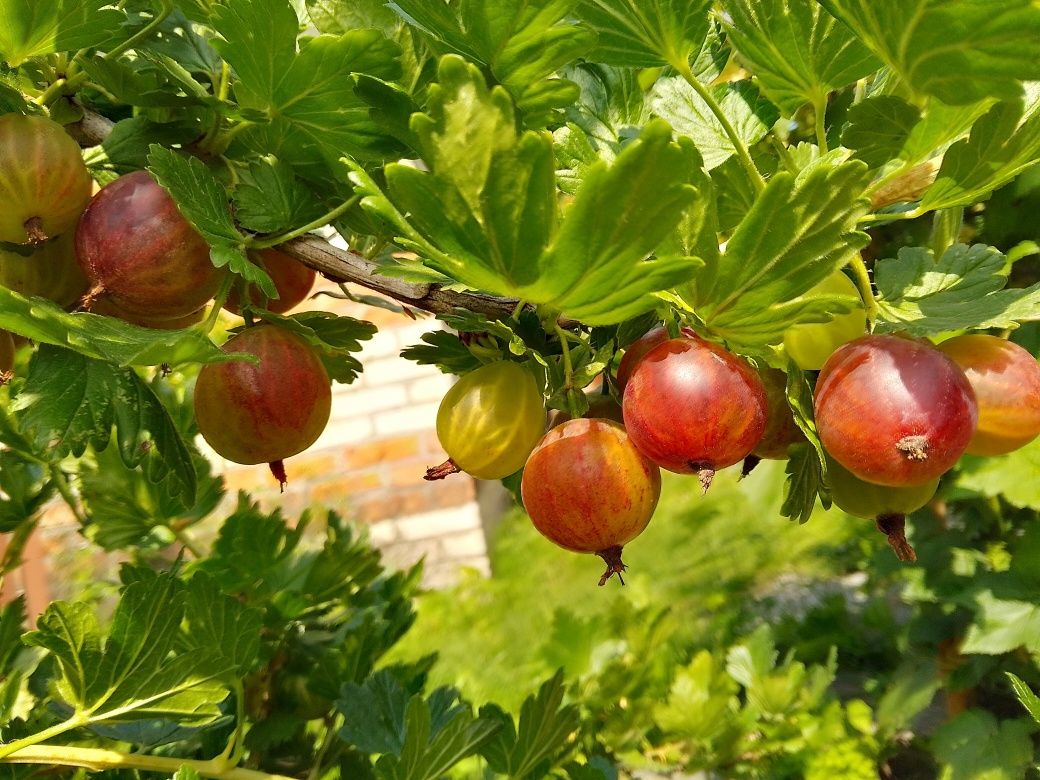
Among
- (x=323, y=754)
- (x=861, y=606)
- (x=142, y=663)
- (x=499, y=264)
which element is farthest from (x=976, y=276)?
(x=861, y=606)

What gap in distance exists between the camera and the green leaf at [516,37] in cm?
30

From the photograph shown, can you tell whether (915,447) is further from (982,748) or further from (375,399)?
(375,399)

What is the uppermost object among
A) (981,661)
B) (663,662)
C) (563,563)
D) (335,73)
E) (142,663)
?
(335,73)

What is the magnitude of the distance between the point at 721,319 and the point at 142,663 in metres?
0.36

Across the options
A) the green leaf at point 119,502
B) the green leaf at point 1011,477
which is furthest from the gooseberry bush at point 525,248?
the green leaf at point 1011,477

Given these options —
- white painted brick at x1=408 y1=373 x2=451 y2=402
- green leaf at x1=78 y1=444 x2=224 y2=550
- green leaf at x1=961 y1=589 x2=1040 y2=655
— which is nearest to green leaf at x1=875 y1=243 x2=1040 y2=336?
green leaf at x1=78 y1=444 x2=224 y2=550

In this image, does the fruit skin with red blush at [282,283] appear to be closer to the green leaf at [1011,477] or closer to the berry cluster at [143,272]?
the berry cluster at [143,272]

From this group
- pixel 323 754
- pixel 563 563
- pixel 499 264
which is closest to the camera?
pixel 499 264

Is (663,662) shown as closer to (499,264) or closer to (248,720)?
(248,720)

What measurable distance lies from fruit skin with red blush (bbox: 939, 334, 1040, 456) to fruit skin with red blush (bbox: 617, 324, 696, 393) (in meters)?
0.12

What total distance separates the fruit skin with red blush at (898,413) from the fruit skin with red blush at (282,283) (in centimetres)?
28

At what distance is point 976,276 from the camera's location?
0.34 meters

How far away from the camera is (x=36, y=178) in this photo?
362 millimetres

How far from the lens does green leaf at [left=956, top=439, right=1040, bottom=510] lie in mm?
906
